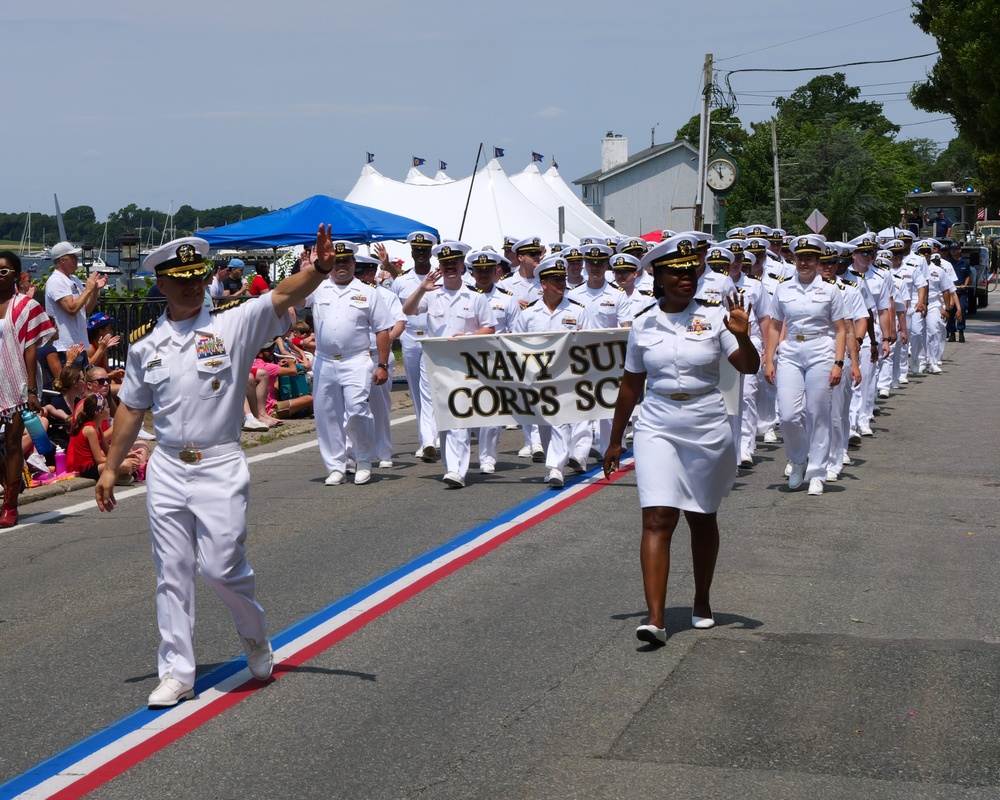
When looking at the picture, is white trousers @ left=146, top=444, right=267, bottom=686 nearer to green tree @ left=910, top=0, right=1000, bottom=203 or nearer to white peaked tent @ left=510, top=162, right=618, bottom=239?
green tree @ left=910, top=0, right=1000, bottom=203

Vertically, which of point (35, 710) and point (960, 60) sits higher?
point (960, 60)

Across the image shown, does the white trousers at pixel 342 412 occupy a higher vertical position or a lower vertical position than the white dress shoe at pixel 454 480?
higher

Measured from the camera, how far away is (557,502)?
11359 mm

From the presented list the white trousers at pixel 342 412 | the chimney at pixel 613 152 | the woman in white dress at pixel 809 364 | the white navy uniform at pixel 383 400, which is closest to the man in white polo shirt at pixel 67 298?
the white navy uniform at pixel 383 400

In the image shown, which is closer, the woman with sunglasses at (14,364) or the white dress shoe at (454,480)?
the woman with sunglasses at (14,364)

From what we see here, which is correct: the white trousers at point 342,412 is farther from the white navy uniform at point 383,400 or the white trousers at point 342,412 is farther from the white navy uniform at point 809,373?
the white navy uniform at point 809,373

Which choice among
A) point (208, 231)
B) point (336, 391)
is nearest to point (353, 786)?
point (336, 391)

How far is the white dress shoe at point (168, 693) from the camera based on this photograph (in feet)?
20.2

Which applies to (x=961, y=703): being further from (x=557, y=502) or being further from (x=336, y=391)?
(x=336, y=391)

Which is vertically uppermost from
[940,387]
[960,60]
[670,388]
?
[960,60]

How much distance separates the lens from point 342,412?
12.8 metres

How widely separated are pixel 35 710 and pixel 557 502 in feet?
18.7

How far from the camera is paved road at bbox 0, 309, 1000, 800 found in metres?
5.32

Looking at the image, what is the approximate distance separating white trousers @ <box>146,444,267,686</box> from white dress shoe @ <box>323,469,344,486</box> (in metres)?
6.29
